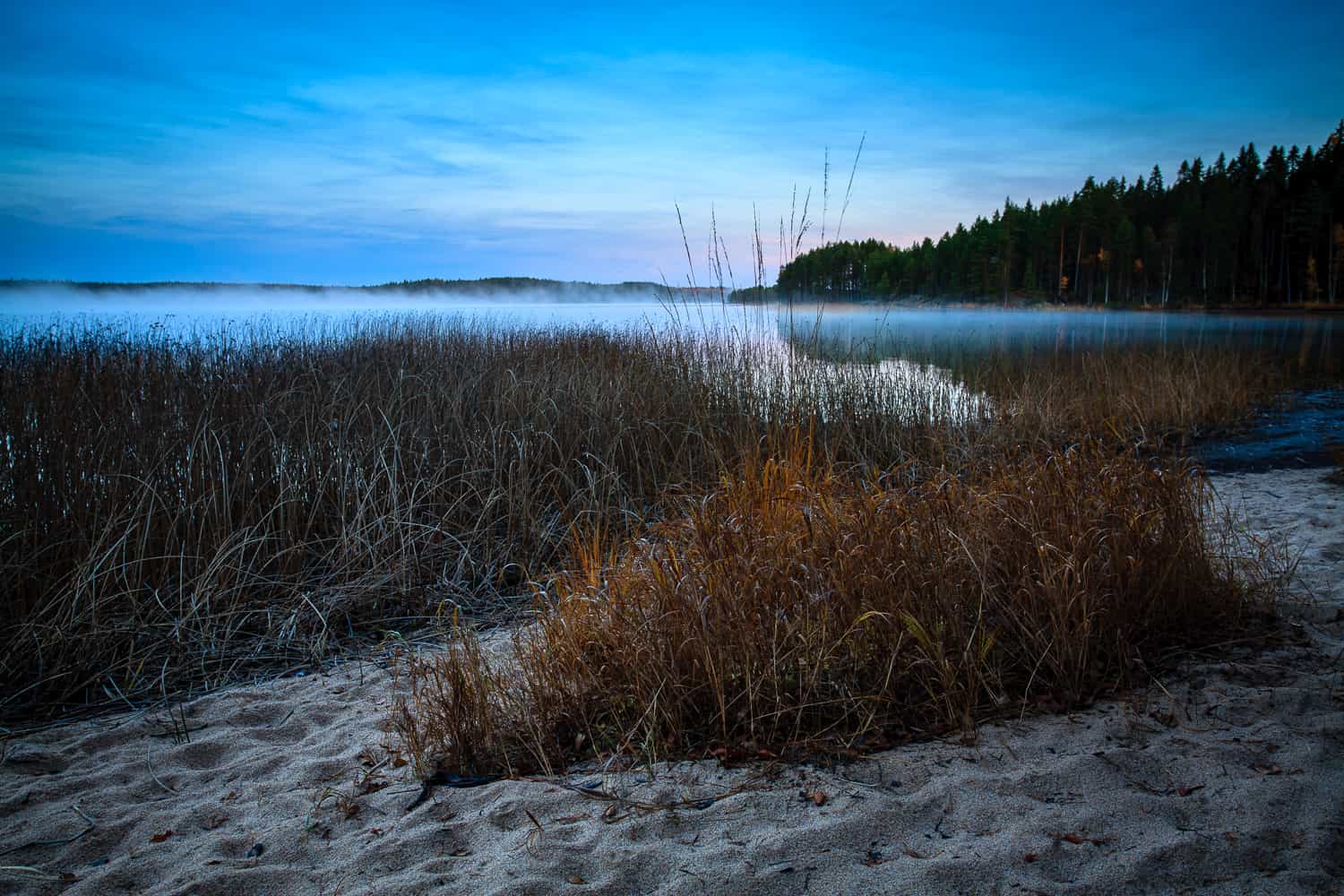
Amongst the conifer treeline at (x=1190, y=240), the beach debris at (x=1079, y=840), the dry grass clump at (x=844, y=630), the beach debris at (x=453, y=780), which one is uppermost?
the conifer treeline at (x=1190, y=240)

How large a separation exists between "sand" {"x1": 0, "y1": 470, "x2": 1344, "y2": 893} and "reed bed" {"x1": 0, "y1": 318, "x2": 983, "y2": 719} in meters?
0.91

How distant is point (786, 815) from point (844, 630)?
70 centimetres

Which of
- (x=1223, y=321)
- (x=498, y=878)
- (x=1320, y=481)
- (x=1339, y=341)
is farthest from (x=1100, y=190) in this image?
(x=498, y=878)

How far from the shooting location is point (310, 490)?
461cm

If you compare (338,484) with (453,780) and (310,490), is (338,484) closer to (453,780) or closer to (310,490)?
(310,490)

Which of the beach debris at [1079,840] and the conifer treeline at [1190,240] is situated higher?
the conifer treeline at [1190,240]

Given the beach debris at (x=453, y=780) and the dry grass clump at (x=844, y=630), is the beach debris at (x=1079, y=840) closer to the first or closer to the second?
the dry grass clump at (x=844, y=630)

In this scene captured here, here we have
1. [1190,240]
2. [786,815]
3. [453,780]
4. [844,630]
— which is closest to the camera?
[786,815]

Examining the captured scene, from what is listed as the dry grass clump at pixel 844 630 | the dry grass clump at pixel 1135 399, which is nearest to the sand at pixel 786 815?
the dry grass clump at pixel 844 630

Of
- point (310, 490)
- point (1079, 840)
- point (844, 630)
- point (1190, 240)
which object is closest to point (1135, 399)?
point (844, 630)

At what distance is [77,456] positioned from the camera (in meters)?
4.05

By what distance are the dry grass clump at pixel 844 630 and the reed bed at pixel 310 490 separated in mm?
1061

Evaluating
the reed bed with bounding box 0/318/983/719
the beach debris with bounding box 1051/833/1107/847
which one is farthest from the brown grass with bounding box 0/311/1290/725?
the beach debris with bounding box 1051/833/1107/847

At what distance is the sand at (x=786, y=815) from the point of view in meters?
1.55
